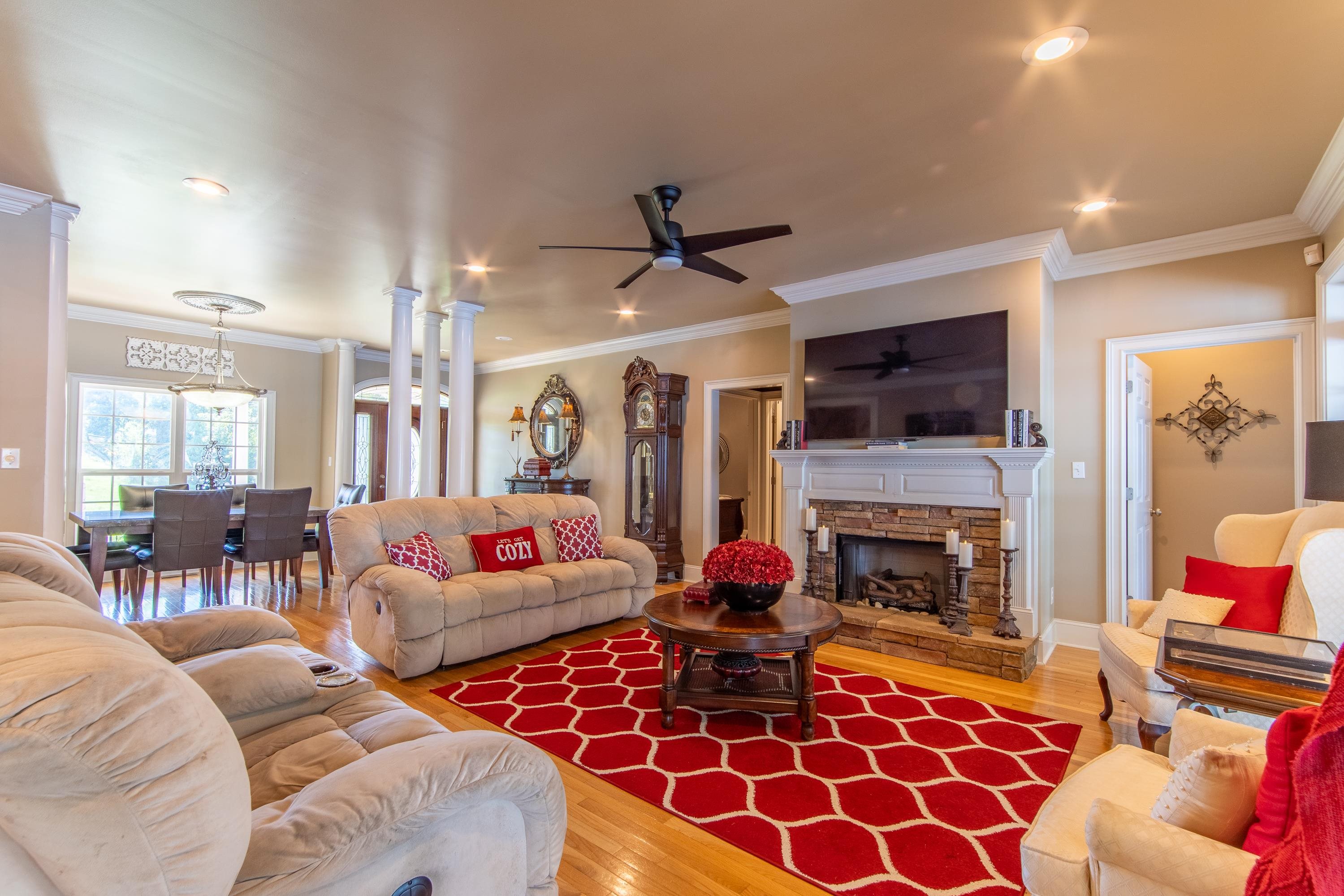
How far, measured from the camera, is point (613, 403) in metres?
7.00

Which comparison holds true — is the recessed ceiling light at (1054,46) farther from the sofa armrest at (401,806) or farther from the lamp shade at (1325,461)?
the sofa armrest at (401,806)

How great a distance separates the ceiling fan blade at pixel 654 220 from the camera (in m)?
2.82

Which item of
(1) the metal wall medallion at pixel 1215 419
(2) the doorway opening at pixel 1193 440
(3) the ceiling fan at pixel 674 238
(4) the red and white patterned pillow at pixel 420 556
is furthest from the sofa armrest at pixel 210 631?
(1) the metal wall medallion at pixel 1215 419

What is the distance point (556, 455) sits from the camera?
7555 millimetres

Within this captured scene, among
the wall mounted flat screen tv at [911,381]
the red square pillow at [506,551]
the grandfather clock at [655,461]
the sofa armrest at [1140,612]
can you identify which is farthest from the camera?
the grandfather clock at [655,461]

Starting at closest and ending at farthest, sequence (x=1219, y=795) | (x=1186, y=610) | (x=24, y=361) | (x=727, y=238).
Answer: (x=1219, y=795) < (x=1186, y=610) < (x=727, y=238) < (x=24, y=361)

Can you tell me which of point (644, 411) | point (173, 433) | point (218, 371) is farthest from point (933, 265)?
point (173, 433)

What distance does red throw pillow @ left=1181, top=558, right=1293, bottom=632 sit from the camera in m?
2.42

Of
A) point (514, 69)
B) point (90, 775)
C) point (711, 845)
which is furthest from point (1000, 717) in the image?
point (514, 69)

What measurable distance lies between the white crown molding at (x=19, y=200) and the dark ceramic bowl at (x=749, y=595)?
13.9ft

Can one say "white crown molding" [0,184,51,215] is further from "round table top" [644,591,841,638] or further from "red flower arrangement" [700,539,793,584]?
"red flower arrangement" [700,539,793,584]

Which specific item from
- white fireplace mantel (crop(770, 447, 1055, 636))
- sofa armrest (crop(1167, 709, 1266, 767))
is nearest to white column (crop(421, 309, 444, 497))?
white fireplace mantel (crop(770, 447, 1055, 636))

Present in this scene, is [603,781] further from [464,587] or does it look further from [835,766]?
[464,587]

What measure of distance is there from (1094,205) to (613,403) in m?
4.83
